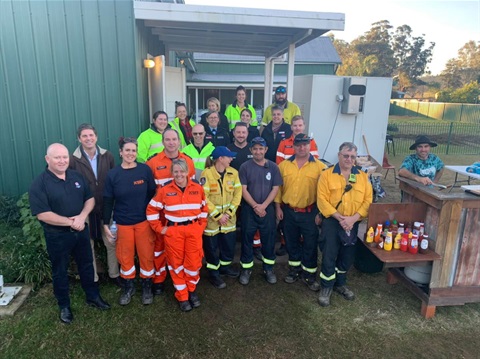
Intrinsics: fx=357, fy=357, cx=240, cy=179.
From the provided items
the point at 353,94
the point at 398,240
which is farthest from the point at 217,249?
the point at 353,94

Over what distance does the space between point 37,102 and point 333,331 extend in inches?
210

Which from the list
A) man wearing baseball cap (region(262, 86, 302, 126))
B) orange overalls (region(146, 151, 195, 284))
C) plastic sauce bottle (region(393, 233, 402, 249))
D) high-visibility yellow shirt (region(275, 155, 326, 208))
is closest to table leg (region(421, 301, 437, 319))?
plastic sauce bottle (region(393, 233, 402, 249))

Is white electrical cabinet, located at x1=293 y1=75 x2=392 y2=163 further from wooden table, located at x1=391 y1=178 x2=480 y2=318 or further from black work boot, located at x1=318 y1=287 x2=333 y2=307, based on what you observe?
black work boot, located at x1=318 y1=287 x2=333 y2=307

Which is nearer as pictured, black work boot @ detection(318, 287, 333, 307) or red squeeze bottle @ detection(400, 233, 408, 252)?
red squeeze bottle @ detection(400, 233, 408, 252)

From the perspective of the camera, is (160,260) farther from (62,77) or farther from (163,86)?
(62,77)

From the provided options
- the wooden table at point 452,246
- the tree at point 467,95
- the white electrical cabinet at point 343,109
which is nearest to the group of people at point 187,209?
the wooden table at point 452,246

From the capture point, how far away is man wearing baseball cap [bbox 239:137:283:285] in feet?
13.5

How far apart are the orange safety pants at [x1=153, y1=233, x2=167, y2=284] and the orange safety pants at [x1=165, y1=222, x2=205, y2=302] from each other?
0.26 meters

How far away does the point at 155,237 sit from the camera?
153 inches

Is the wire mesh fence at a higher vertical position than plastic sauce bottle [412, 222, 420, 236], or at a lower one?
lower

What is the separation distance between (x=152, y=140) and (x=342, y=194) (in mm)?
2475

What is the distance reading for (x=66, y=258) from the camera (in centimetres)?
341

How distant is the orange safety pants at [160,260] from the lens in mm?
3969

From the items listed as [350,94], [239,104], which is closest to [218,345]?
[239,104]
